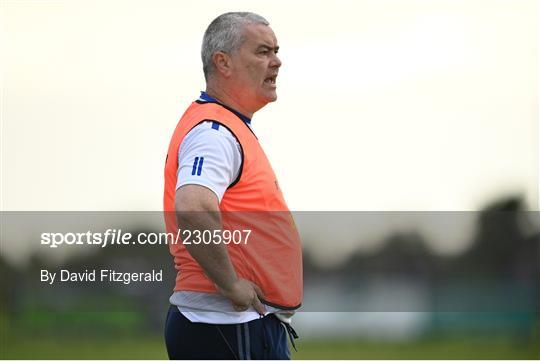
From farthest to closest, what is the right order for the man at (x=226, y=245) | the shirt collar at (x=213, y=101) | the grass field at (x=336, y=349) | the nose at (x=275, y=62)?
the grass field at (x=336, y=349) → the nose at (x=275, y=62) → the shirt collar at (x=213, y=101) → the man at (x=226, y=245)

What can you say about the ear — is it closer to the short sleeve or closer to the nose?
the nose

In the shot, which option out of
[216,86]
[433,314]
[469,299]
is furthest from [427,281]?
[216,86]

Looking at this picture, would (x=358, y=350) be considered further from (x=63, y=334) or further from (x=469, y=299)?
(x=469, y=299)

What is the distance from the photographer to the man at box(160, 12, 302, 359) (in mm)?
3887

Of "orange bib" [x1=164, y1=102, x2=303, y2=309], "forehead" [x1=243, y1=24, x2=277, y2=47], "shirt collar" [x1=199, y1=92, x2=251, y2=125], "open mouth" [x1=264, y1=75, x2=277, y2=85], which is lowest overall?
"orange bib" [x1=164, y1=102, x2=303, y2=309]

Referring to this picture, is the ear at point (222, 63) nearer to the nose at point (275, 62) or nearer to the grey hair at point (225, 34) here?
the grey hair at point (225, 34)

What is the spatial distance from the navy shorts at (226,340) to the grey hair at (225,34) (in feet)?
4.30

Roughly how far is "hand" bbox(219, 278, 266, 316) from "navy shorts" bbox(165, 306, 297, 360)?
0.11 meters

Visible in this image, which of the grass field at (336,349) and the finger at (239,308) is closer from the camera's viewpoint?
the finger at (239,308)

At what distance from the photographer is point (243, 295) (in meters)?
3.97

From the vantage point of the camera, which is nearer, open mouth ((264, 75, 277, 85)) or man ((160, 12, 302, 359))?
man ((160, 12, 302, 359))

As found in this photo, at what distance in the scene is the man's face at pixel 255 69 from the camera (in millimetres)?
4461

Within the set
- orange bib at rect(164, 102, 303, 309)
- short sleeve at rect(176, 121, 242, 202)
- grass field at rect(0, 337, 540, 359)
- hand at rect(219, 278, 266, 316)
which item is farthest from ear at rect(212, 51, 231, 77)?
grass field at rect(0, 337, 540, 359)

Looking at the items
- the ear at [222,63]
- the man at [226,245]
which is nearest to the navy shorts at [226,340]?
the man at [226,245]
